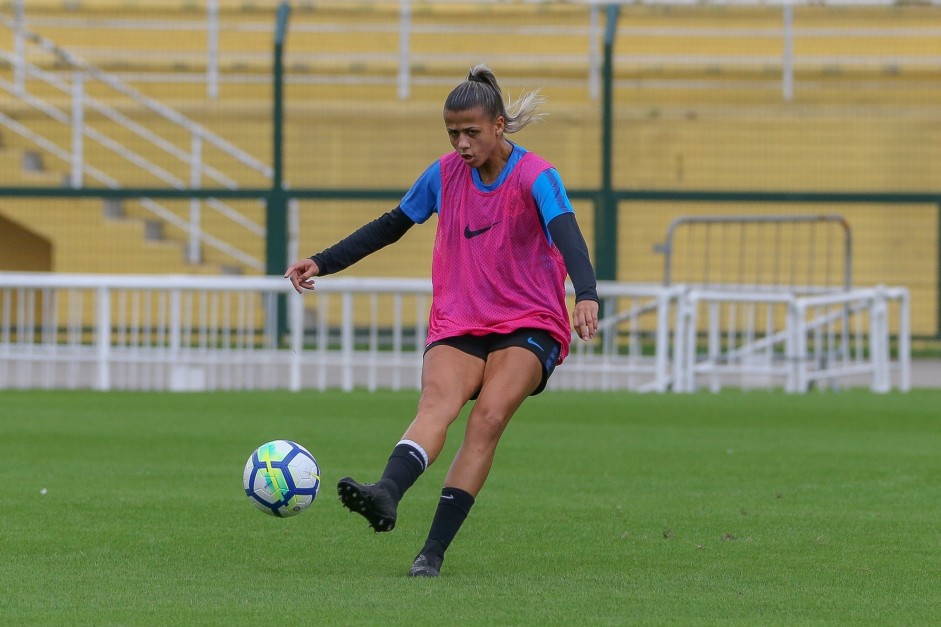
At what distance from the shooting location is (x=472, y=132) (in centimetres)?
559

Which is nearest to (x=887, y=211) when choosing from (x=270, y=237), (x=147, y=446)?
(x=270, y=237)

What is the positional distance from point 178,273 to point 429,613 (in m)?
15.7

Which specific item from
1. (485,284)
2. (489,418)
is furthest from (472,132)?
(489,418)

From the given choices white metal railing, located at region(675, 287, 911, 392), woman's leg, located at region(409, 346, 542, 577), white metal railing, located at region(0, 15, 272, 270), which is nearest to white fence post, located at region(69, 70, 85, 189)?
white metal railing, located at region(0, 15, 272, 270)

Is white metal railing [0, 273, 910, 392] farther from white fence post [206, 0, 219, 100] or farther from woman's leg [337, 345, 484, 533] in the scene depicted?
woman's leg [337, 345, 484, 533]

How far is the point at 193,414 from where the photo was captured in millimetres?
12164

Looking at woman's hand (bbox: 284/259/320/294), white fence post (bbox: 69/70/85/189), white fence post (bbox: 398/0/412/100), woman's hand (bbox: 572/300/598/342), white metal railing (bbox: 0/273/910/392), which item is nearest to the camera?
woman's hand (bbox: 572/300/598/342)

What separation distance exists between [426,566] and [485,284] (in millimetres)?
1021

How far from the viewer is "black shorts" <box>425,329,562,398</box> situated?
5.72 meters

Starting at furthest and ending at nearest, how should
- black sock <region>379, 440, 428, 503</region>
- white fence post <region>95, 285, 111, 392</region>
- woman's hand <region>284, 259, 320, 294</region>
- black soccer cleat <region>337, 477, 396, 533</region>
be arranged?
1. white fence post <region>95, 285, 111, 392</region>
2. woman's hand <region>284, 259, 320, 294</region>
3. black sock <region>379, 440, 428, 503</region>
4. black soccer cleat <region>337, 477, 396, 533</region>

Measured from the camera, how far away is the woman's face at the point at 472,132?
5.57 meters

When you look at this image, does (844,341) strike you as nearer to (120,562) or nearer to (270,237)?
(270,237)

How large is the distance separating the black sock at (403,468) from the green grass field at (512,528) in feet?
1.04

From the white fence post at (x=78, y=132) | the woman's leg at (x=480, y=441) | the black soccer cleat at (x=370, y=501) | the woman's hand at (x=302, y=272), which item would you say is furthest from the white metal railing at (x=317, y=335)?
the black soccer cleat at (x=370, y=501)
